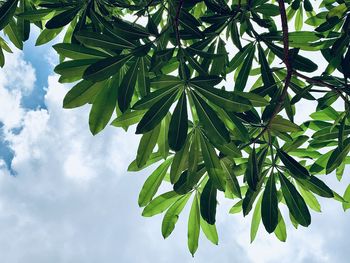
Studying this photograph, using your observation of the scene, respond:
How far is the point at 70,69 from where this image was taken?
1.85 metres

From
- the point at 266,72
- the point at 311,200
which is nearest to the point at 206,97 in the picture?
the point at 266,72

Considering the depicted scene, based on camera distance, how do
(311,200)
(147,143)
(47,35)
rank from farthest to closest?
(47,35) < (311,200) < (147,143)

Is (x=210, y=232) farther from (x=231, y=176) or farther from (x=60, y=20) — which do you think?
(x=60, y=20)

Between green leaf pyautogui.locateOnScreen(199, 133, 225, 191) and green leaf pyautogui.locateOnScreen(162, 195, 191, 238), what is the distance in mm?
558

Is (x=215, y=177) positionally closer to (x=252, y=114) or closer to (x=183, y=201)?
(x=252, y=114)

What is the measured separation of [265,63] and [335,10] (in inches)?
14.8

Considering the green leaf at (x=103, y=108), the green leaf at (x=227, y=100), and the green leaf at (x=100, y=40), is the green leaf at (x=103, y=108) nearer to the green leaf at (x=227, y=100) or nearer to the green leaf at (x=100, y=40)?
the green leaf at (x=100, y=40)

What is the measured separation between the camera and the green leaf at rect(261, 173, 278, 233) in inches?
81.9

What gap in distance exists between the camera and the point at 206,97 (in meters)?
1.74

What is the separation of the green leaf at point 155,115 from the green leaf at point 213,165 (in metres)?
0.29

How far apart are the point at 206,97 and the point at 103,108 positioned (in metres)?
0.41

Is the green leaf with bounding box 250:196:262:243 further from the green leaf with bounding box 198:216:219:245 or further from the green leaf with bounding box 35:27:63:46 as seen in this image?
the green leaf with bounding box 35:27:63:46

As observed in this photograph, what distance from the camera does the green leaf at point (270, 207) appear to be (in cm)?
208

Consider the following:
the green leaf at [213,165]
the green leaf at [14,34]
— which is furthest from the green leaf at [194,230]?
the green leaf at [14,34]
